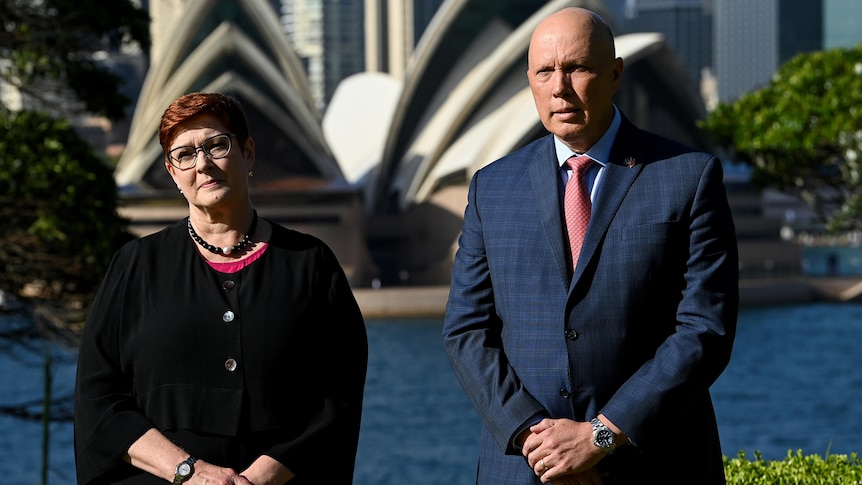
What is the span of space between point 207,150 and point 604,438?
109 centimetres

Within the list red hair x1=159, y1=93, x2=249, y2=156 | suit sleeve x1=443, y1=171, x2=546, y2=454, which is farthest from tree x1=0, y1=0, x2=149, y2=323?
suit sleeve x1=443, y1=171, x2=546, y2=454

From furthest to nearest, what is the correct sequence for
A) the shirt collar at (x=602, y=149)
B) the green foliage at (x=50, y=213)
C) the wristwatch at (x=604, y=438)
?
the green foliage at (x=50, y=213), the shirt collar at (x=602, y=149), the wristwatch at (x=604, y=438)

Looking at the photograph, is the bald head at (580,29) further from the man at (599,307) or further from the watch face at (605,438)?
the watch face at (605,438)

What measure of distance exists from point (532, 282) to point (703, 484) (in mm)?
601

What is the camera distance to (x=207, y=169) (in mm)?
2949

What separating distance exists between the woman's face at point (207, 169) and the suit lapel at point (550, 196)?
70 cm

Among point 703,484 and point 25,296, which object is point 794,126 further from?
point 703,484

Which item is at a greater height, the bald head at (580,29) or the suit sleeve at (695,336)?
the bald head at (580,29)

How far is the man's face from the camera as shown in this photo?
2.94 m

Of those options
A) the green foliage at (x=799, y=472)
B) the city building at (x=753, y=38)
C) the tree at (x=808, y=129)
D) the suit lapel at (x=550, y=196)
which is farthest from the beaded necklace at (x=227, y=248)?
the city building at (x=753, y=38)

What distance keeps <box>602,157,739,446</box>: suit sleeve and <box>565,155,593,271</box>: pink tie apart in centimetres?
22

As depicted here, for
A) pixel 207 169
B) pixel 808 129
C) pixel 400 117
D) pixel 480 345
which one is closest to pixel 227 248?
pixel 207 169

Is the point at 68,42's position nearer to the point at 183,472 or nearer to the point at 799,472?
the point at 799,472

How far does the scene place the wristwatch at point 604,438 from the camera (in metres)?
2.81
